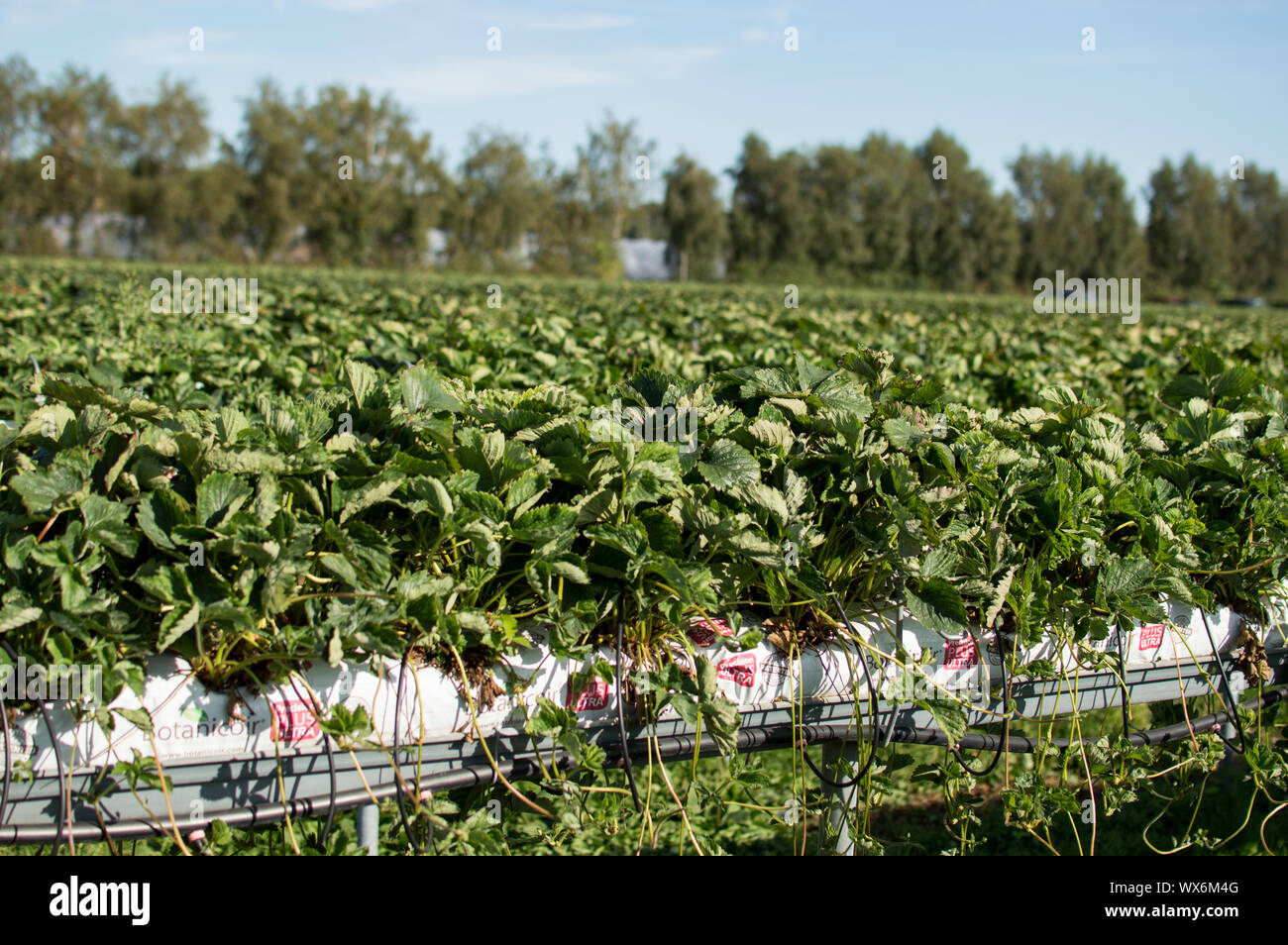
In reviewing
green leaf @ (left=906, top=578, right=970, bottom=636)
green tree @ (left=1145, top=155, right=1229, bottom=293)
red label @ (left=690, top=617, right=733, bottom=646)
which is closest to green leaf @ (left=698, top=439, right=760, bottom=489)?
red label @ (left=690, top=617, right=733, bottom=646)

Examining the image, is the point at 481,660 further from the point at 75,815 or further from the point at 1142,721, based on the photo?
the point at 1142,721

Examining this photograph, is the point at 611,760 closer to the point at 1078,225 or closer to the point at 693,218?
the point at 693,218

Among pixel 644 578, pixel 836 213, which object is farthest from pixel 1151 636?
pixel 836 213

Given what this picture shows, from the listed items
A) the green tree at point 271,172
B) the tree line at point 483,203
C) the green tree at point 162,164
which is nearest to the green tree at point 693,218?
the tree line at point 483,203

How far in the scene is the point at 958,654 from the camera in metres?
2.08

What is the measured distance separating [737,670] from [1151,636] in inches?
41.0

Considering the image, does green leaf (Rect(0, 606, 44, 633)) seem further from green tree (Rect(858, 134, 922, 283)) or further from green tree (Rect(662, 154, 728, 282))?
green tree (Rect(858, 134, 922, 283))

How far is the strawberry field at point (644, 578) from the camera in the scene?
1.68m

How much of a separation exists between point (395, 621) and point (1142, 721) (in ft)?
13.3

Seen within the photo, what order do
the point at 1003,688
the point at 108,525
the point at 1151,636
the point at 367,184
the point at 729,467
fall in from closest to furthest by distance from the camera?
the point at 108,525
the point at 729,467
the point at 1003,688
the point at 1151,636
the point at 367,184

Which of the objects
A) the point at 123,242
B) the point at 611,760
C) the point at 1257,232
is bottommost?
the point at 611,760

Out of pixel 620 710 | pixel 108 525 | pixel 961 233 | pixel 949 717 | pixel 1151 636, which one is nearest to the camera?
pixel 108 525

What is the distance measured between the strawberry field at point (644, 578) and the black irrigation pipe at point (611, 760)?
11mm

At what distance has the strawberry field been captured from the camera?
168cm
